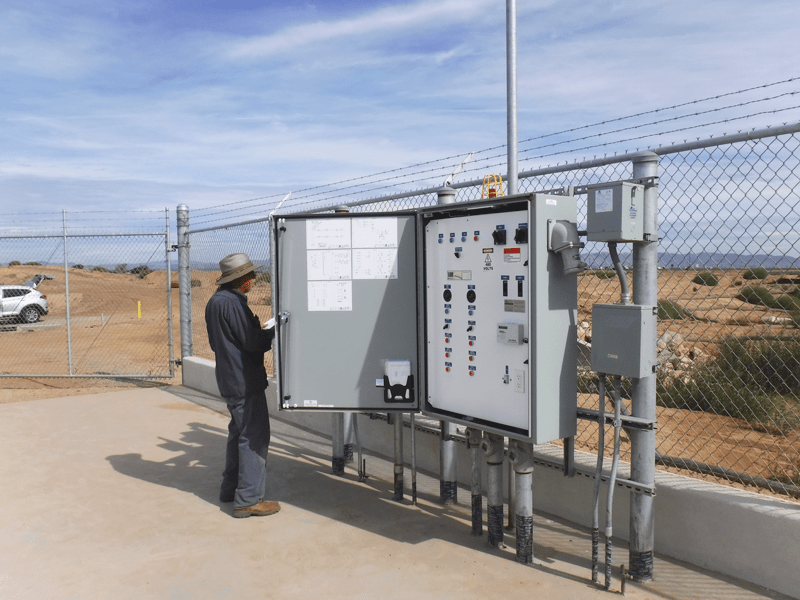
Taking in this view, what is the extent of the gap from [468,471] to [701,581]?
7.11 feet

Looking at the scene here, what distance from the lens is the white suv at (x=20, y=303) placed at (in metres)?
23.2

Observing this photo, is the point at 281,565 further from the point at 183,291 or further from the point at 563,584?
the point at 183,291

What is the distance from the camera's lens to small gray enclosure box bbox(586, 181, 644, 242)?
3.71 m

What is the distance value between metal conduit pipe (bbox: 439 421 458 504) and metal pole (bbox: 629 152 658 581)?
1664 millimetres

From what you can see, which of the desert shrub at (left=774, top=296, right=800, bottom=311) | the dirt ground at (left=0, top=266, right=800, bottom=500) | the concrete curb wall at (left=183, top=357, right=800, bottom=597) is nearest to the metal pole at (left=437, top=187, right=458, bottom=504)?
the concrete curb wall at (left=183, top=357, right=800, bottom=597)

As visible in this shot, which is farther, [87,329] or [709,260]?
[87,329]

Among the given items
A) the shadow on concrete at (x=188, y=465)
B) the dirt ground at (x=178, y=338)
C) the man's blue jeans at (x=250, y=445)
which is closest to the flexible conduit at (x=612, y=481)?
the dirt ground at (x=178, y=338)

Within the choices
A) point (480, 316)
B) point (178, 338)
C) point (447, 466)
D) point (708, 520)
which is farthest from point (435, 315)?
point (178, 338)

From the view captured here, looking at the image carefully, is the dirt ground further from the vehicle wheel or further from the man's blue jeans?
the man's blue jeans

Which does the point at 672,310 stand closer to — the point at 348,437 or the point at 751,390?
the point at 751,390

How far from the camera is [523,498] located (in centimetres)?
426

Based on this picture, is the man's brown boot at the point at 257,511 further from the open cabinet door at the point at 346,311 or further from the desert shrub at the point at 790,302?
the desert shrub at the point at 790,302

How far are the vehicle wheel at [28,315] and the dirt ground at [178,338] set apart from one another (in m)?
0.49

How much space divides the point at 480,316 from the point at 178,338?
1988cm
